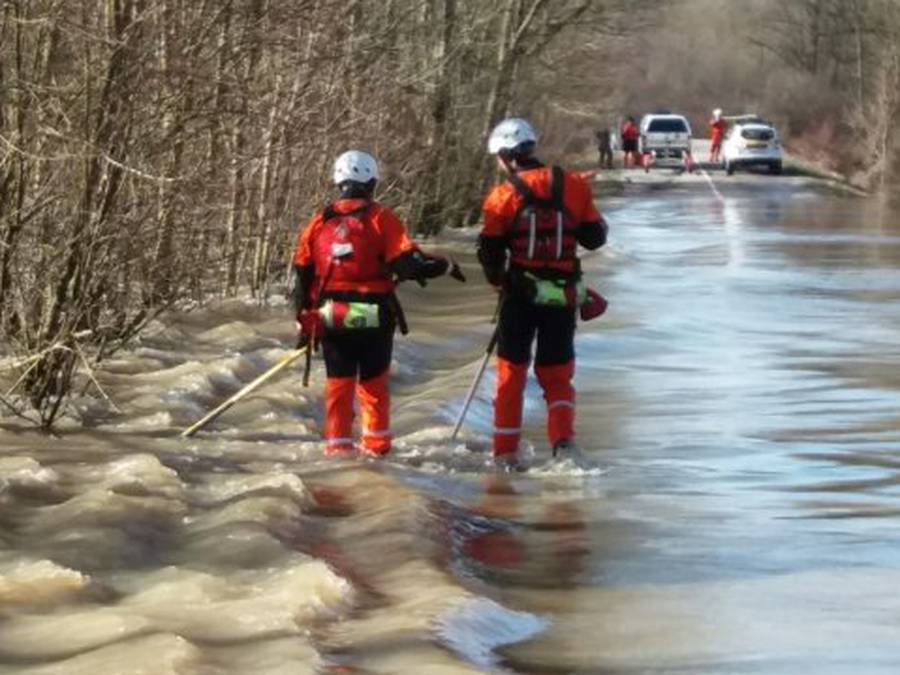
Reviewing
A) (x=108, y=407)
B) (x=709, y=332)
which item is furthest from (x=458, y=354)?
(x=108, y=407)

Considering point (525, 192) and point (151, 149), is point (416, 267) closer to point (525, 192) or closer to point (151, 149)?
point (525, 192)

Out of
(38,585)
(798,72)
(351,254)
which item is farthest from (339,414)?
(798,72)

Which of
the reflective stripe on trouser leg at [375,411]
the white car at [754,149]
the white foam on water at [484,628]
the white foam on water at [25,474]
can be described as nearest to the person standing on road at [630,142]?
the white car at [754,149]

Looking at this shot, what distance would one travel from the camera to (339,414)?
11.1 metres

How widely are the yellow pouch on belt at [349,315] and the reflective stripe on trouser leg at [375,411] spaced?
0.32 meters

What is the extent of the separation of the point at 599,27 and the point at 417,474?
30032 mm

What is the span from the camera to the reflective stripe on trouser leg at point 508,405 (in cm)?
1130

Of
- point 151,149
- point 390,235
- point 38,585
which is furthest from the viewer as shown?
point 151,149

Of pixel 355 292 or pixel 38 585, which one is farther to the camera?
pixel 355 292

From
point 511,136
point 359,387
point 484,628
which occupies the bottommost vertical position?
point 484,628

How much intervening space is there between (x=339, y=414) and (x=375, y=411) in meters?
0.19

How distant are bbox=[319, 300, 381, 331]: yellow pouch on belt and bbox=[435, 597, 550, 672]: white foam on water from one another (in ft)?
11.3

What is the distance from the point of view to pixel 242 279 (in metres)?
21.0

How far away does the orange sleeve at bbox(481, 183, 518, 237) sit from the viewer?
11.0 meters
